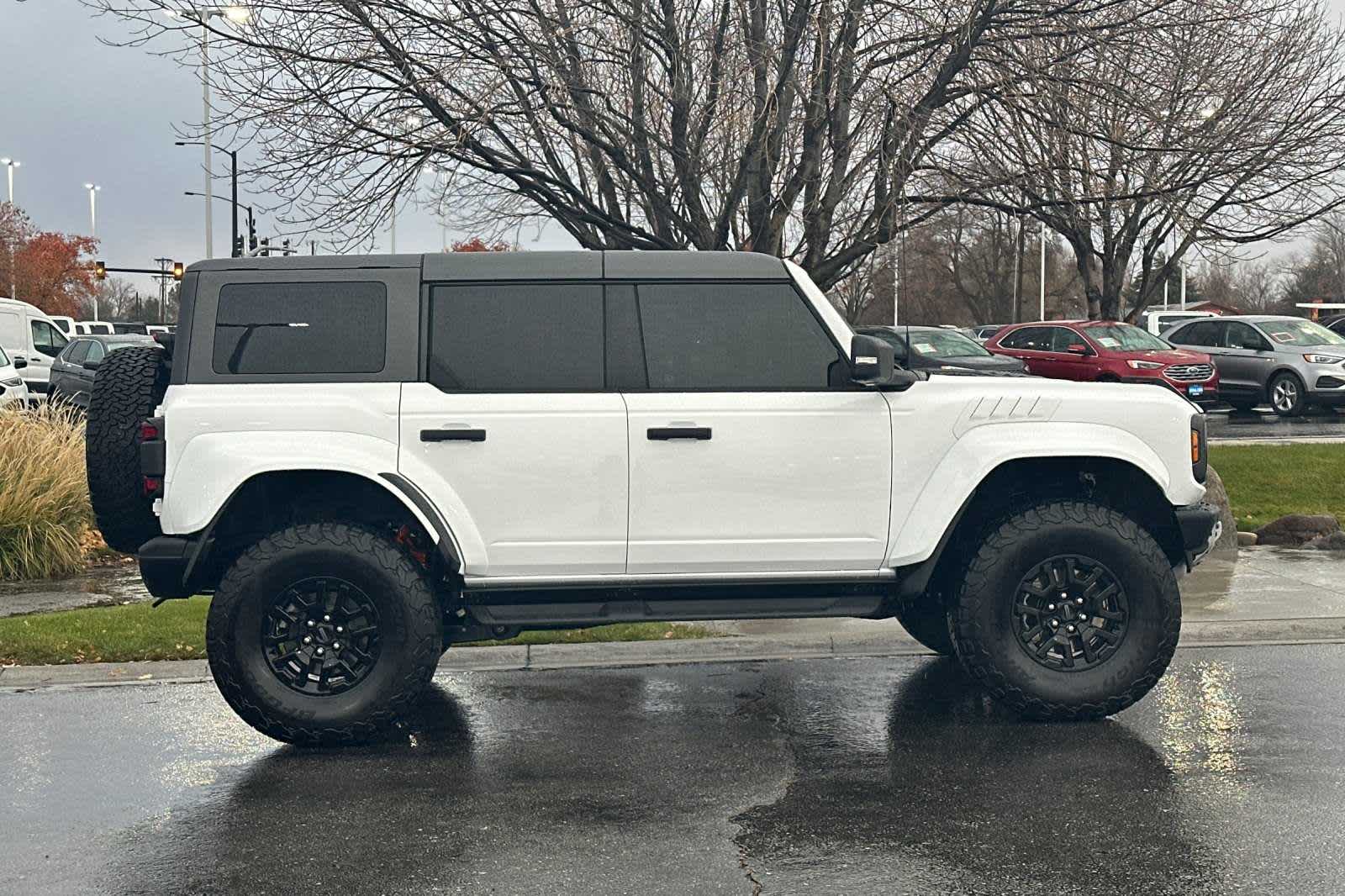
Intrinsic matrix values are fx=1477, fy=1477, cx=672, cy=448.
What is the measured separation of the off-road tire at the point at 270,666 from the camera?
623cm

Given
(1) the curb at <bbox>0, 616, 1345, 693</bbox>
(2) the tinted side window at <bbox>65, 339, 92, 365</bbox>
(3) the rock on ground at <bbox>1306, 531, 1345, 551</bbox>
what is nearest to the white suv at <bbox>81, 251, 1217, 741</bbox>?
(1) the curb at <bbox>0, 616, 1345, 693</bbox>

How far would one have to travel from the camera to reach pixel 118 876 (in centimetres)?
469

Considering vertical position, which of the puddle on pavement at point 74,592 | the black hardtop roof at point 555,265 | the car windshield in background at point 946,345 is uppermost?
the black hardtop roof at point 555,265

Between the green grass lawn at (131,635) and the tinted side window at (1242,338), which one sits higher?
A: the tinted side window at (1242,338)

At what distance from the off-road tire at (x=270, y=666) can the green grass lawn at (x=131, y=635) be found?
6.59ft

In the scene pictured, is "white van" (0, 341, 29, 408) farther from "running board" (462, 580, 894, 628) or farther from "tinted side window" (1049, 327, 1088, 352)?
"tinted side window" (1049, 327, 1088, 352)

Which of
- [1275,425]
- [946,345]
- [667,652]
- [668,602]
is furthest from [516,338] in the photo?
[1275,425]

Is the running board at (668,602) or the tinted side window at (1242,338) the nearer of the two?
the running board at (668,602)

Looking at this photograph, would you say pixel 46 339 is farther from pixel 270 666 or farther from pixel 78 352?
pixel 270 666

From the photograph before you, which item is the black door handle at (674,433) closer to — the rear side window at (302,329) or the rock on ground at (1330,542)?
the rear side window at (302,329)

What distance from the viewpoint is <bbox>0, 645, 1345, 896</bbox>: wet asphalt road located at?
15.3 ft

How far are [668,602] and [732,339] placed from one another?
3.96 feet

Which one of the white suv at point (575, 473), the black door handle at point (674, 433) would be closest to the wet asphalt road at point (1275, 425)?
the white suv at point (575, 473)

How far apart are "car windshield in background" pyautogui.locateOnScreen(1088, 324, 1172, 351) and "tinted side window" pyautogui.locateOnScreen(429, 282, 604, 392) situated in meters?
21.3
